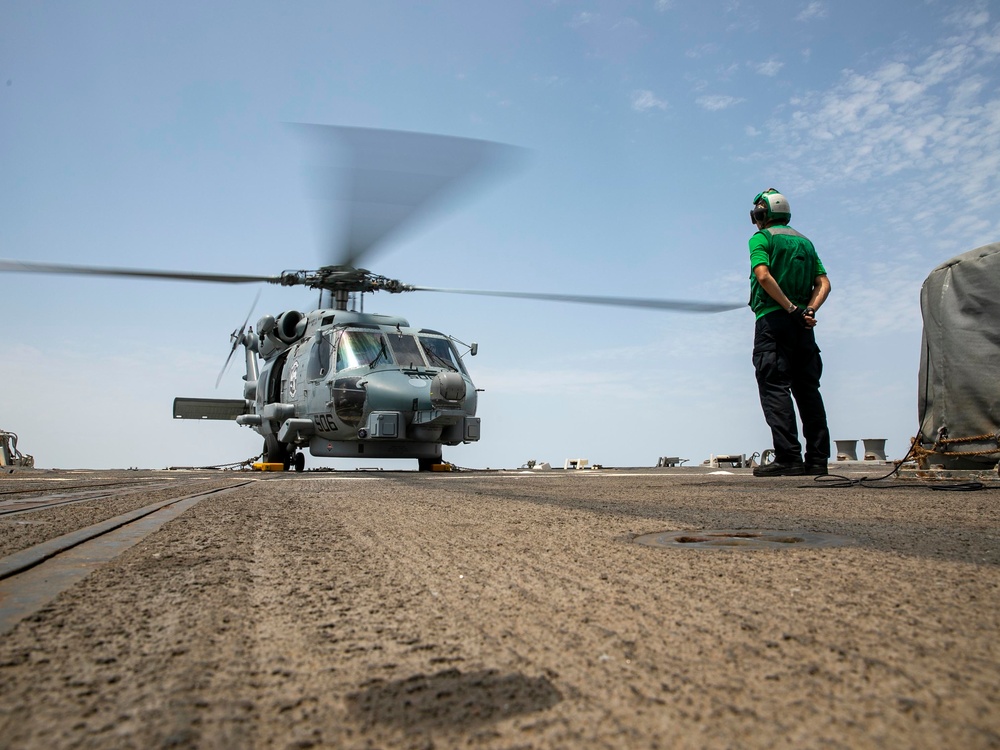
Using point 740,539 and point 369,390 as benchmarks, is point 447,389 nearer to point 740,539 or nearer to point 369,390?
point 369,390

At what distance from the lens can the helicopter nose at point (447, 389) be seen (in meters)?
11.5

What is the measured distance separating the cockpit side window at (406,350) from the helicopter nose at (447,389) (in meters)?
0.89

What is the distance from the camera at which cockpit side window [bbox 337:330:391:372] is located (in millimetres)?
12023

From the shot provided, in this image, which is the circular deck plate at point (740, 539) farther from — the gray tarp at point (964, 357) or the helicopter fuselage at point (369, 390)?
the helicopter fuselage at point (369, 390)

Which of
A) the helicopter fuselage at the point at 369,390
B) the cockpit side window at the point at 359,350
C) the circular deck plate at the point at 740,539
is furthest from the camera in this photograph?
the cockpit side window at the point at 359,350

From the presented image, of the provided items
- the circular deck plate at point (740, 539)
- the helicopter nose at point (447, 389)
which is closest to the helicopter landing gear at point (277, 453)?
the helicopter nose at point (447, 389)

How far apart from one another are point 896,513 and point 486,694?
104 inches

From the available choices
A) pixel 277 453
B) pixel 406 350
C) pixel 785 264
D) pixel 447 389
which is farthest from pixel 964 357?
pixel 277 453

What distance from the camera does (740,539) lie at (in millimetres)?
2297

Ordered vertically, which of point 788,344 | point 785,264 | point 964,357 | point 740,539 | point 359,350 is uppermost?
point 359,350

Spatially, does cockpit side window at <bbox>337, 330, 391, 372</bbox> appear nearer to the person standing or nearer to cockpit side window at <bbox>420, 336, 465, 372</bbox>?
cockpit side window at <bbox>420, 336, 465, 372</bbox>

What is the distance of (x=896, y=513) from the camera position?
2.97m

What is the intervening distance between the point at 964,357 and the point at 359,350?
9.19m

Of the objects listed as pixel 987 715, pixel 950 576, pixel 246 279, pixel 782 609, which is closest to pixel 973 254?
pixel 950 576
